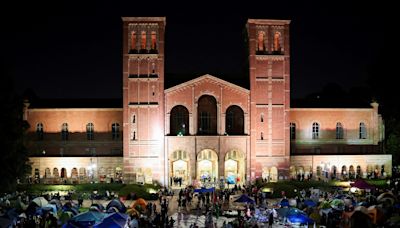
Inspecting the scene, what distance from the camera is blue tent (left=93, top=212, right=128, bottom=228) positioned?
3089 cm

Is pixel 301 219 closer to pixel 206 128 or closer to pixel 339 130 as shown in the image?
pixel 206 128

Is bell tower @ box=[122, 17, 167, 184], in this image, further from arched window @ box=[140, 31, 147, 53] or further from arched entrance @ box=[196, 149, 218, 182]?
arched entrance @ box=[196, 149, 218, 182]

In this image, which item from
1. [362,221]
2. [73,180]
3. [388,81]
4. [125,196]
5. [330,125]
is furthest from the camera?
[330,125]

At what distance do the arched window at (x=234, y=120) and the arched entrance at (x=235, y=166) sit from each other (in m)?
2.45

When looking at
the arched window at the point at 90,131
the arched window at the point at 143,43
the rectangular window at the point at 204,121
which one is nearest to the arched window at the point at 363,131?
the rectangular window at the point at 204,121

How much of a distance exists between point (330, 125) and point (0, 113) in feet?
128

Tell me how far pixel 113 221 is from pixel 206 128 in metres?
31.4

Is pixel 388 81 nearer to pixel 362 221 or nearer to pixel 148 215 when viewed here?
pixel 362 221

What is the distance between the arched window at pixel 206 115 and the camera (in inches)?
2416

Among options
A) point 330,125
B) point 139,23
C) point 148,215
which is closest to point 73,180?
point 139,23

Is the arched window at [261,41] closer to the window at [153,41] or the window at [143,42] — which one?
the window at [153,41]

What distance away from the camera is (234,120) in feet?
202

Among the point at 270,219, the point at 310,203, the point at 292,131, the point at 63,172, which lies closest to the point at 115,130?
the point at 63,172

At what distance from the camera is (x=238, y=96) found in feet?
201
